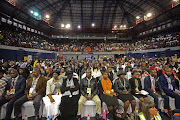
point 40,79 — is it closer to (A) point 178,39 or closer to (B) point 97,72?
(B) point 97,72

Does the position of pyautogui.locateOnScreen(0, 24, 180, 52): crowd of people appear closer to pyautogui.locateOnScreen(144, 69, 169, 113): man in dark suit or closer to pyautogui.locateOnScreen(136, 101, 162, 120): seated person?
pyautogui.locateOnScreen(144, 69, 169, 113): man in dark suit

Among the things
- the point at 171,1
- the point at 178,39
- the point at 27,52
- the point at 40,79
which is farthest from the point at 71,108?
the point at 171,1

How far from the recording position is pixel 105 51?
29.8 m

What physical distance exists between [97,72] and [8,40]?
60.2 feet

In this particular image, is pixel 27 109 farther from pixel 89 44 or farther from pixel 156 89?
pixel 89 44

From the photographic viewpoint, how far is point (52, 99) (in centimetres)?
345

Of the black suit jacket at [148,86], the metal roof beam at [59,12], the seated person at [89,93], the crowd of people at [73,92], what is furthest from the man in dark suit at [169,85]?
the metal roof beam at [59,12]

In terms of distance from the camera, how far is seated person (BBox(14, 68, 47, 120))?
3330mm

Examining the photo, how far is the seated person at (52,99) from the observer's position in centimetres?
335

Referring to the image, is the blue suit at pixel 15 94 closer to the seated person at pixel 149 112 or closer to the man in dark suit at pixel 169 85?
the seated person at pixel 149 112

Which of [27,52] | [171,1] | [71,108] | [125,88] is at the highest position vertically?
[171,1]

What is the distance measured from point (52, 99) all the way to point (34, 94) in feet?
2.61

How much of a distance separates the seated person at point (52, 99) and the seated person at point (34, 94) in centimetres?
→ 24

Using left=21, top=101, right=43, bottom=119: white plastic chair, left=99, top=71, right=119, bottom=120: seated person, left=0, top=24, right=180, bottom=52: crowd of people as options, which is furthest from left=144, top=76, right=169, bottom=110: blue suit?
left=0, top=24, right=180, bottom=52: crowd of people
